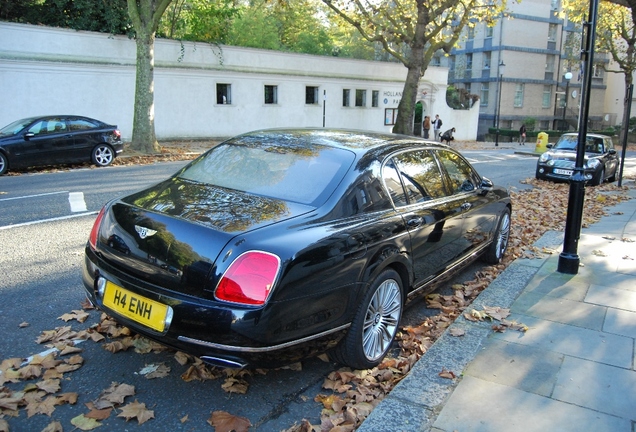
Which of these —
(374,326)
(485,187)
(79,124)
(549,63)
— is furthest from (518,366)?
(549,63)

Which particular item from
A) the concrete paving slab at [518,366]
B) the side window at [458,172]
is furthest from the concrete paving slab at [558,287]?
the concrete paving slab at [518,366]

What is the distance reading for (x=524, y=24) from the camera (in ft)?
170

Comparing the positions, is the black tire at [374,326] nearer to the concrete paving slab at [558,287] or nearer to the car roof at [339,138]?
the car roof at [339,138]

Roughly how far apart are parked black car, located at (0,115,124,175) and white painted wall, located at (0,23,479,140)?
8271 millimetres

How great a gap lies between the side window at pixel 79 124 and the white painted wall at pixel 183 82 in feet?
26.8

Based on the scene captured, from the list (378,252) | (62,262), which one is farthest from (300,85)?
(378,252)

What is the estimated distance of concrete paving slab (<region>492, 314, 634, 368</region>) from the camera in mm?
3854

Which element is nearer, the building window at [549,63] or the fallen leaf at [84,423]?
the fallen leaf at [84,423]

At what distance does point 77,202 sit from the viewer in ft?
29.8

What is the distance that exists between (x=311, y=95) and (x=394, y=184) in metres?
28.6

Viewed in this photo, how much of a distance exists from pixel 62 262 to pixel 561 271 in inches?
217

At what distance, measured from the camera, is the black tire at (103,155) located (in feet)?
48.8

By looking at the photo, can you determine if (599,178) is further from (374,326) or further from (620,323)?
(374,326)

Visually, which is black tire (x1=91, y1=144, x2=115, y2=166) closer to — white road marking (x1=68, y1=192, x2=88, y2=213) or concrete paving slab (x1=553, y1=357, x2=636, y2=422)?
white road marking (x1=68, y1=192, x2=88, y2=213)
